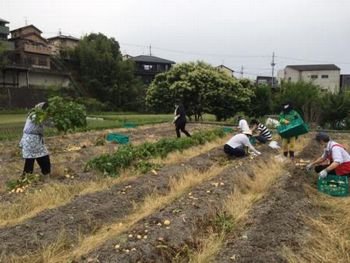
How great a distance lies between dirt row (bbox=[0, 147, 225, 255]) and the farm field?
0.5 inches

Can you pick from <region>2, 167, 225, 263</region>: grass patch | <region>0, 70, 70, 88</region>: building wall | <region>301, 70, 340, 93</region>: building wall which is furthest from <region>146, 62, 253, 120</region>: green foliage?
<region>301, 70, 340, 93</region>: building wall

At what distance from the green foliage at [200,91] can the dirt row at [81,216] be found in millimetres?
18823

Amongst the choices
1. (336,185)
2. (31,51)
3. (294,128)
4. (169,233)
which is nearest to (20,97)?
(31,51)

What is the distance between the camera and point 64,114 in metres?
10.6

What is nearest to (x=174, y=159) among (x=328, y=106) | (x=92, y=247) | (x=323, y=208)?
(x=323, y=208)

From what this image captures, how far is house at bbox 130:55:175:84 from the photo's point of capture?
62.4 meters

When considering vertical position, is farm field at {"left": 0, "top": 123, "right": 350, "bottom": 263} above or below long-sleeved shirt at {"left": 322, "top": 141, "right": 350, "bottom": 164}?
below

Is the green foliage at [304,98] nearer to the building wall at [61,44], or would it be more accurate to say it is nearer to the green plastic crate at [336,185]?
the green plastic crate at [336,185]

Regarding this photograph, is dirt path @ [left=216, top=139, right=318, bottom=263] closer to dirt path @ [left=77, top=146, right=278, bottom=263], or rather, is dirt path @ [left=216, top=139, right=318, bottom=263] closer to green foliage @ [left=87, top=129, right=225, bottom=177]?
dirt path @ [left=77, top=146, right=278, bottom=263]

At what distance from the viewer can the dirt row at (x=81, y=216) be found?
200 inches

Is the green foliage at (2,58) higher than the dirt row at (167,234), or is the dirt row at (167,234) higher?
the green foliage at (2,58)

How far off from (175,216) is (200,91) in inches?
859

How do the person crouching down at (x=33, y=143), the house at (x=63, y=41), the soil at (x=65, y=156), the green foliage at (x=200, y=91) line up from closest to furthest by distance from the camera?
1. the person crouching down at (x=33, y=143)
2. the soil at (x=65, y=156)
3. the green foliage at (x=200, y=91)
4. the house at (x=63, y=41)

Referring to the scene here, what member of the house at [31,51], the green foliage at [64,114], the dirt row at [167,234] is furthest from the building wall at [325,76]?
the dirt row at [167,234]
